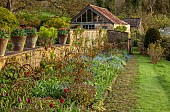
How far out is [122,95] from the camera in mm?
8812

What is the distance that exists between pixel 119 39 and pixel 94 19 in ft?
32.1

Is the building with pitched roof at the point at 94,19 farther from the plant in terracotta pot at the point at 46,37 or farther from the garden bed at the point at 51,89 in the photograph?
the garden bed at the point at 51,89

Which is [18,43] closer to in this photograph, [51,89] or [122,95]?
[51,89]

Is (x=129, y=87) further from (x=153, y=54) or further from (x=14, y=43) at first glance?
(x=153, y=54)

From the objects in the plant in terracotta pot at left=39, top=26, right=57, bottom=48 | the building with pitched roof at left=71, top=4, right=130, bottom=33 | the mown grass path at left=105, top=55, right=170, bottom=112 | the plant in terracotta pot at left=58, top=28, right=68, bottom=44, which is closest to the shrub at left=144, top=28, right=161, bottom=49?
the building with pitched roof at left=71, top=4, right=130, bottom=33

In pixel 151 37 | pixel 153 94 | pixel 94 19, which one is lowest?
pixel 153 94

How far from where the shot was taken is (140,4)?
5972 centimetres

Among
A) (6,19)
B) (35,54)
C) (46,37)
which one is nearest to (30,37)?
(35,54)

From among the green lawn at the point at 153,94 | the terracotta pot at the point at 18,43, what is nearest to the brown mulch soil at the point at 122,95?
the green lawn at the point at 153,94

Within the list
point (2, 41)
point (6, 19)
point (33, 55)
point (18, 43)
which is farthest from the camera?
point (6, 19)

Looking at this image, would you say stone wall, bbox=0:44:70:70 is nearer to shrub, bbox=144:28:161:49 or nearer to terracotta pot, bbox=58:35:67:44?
terracotta pot, bbox=58:35:67:44

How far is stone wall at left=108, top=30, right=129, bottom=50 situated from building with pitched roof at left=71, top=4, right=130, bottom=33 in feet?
23.8

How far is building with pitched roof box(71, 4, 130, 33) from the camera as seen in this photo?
31875mm

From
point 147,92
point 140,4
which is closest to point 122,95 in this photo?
point 147,92
